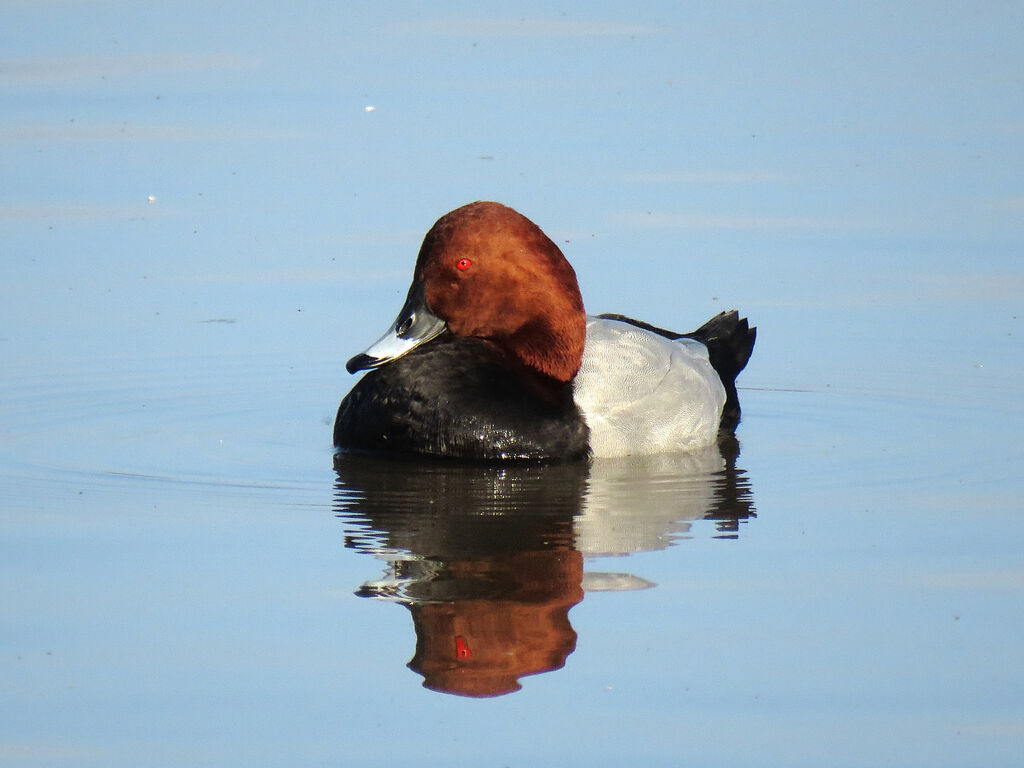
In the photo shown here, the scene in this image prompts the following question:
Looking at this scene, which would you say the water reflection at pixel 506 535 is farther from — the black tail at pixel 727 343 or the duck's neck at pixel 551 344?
the black tail at pixel 727 343

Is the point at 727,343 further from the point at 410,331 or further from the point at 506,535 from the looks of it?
the point at 506,535

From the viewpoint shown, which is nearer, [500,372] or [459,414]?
[459,414]

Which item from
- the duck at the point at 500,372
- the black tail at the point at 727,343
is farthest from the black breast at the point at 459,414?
the black tail at the point at 727,343

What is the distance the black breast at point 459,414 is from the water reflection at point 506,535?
0.24 ft

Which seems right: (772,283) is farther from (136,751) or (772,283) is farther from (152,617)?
(136,751)

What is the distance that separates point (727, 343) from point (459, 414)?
175cm

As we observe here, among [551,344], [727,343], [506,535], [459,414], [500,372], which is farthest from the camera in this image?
[727,343]

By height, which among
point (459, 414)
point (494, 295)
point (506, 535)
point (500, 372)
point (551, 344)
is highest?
point (494, 295)

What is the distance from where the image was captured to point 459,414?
693 cm

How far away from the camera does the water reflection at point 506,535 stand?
188 inches

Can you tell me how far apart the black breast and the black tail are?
1.05 m

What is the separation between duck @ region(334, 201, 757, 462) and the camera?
6957mm

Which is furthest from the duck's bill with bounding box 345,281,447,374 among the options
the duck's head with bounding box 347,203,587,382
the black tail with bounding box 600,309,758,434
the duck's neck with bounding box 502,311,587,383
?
the black tail with bounding box 600,309,758,434

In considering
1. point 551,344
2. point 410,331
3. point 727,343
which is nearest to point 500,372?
point 551,344
